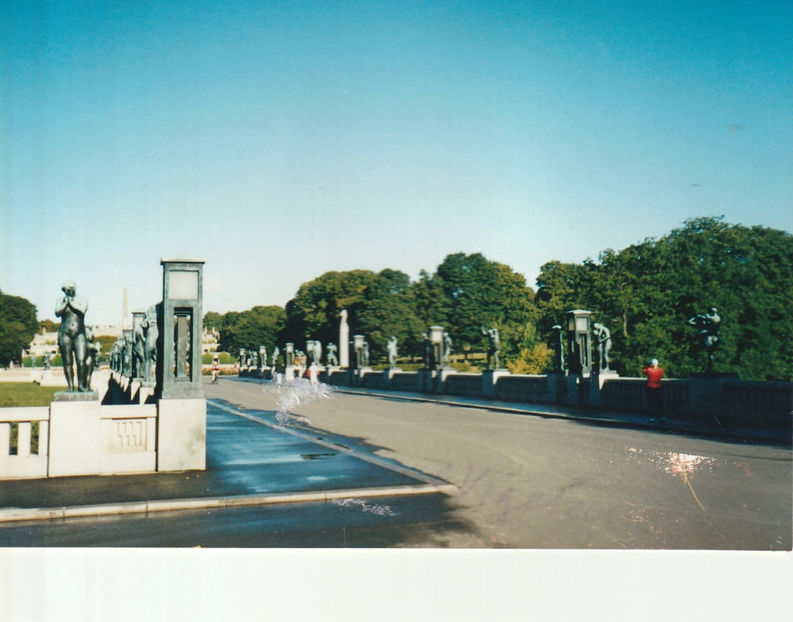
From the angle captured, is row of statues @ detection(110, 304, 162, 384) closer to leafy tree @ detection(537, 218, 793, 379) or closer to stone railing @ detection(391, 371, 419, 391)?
stone railing @ detection(391, 371, 419, 391)

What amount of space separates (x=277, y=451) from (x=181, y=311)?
3.50m

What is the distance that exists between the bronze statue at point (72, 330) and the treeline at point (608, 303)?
3262 cm

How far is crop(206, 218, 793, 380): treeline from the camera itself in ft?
119

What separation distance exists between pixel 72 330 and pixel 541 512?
8172 millimetres

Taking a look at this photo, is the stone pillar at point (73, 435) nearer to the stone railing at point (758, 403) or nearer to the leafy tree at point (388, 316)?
the stone railing at point (758, 403)

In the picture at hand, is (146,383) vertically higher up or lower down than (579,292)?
lower down

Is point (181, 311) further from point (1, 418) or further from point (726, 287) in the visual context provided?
point (726, 287)

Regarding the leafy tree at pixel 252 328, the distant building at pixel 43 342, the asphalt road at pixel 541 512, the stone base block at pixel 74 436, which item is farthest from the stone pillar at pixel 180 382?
the distant building at pixel 43 342

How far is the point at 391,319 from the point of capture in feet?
187

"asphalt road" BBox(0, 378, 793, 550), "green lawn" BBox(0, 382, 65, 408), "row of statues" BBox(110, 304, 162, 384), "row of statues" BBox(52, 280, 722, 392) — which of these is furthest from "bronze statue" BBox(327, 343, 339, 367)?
"asphalt road" BBox(0, 378, 793, 550)

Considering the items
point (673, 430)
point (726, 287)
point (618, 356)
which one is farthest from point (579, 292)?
point (673, 430)

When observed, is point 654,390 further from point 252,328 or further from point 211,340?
point 211,340

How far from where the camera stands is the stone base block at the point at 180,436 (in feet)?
33.8

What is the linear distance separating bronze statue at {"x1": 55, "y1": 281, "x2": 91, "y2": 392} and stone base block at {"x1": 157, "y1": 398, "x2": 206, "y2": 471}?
1.40 metres
